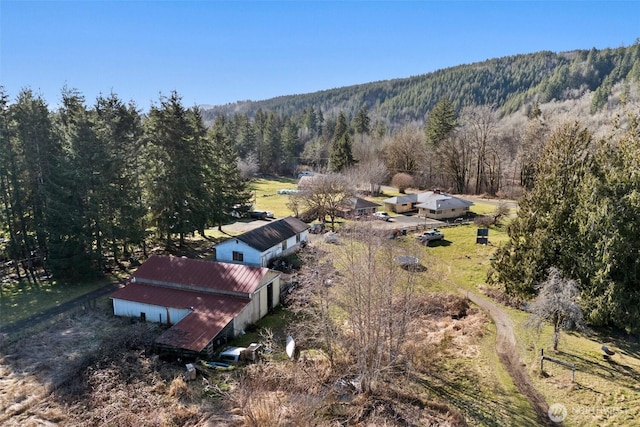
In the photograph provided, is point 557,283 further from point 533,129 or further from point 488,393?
point 533,129

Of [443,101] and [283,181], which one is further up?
[443,101]

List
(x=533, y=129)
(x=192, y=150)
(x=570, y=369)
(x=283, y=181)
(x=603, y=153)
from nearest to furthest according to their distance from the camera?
(x=570, y=369), (x=603, y=153), (x=192, y=150), (x=533, y=129), (x=283, y=181)

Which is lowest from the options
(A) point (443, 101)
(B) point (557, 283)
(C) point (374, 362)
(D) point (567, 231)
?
(C) point (374, 362)

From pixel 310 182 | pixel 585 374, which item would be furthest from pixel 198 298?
pixel 310 182

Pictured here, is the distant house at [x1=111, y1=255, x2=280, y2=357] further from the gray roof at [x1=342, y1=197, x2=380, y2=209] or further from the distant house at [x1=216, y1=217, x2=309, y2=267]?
the gray roof at [x1=342, y1=197, x2=380, y2=209]

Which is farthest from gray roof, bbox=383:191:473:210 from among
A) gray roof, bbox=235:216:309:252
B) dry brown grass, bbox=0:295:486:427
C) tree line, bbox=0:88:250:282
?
dry brown grass, bbox=0:295:486:427

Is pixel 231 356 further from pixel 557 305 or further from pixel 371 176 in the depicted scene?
pixel 371 176

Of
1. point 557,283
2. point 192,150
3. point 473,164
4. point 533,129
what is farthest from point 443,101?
point 557,283
